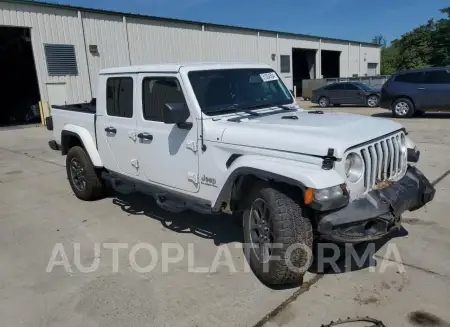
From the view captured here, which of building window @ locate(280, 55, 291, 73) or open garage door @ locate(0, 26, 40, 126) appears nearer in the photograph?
open garage door @ locate(0, 26, 40, 126)

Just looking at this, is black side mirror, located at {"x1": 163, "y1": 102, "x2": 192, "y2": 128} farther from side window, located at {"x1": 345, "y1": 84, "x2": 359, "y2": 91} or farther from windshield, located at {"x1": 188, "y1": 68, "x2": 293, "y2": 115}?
side window, located at {"x1": 345, "y1": 84, "x2": 359, "y2": 91}

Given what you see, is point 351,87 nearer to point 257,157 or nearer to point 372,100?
point 372,100

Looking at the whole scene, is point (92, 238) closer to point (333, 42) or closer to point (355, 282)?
point (355, 282)

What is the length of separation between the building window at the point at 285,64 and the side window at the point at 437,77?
18.9m

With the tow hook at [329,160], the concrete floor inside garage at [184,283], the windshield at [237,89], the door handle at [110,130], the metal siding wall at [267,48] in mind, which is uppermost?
the metal siding wall at [267,48]

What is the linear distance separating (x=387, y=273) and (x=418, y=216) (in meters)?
1.70

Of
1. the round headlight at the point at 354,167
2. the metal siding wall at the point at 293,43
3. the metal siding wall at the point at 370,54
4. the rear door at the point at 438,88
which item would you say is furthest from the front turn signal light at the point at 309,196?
the metal siding wall at the point at 370,54

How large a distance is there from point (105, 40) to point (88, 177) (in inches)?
646

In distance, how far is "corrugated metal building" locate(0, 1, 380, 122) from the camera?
18.1 m

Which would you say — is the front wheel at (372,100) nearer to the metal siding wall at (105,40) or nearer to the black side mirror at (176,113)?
the metal siding wall at (105,40)

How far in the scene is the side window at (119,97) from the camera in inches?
190

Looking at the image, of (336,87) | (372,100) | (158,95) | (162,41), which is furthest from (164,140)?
(162,41)

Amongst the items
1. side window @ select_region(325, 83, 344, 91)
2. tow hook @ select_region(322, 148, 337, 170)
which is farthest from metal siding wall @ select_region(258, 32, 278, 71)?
tow hook @ select_region(322, 148, 337, 170)

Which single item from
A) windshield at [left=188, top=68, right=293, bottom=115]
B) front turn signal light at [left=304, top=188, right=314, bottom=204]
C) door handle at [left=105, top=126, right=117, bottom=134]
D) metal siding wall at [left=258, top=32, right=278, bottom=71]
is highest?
metal siding wall at [left=258, top=32, right=278, bottom=71]
